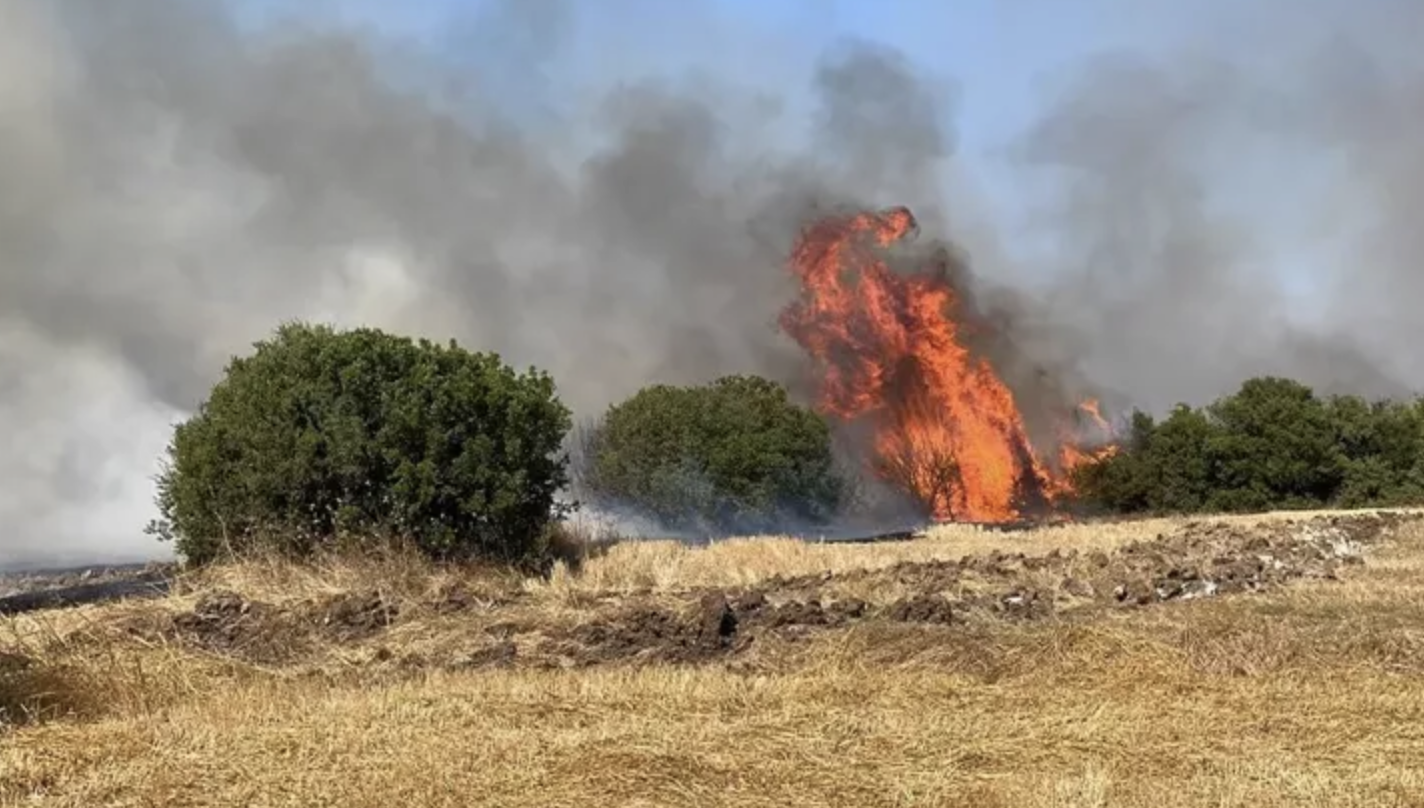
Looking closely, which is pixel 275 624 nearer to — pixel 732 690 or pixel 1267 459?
pixel 732 690

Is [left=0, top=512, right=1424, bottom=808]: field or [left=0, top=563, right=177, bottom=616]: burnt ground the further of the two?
[left=0, top=563, right=177, bottom=616]: burnt ground

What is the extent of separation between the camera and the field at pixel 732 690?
7.31m

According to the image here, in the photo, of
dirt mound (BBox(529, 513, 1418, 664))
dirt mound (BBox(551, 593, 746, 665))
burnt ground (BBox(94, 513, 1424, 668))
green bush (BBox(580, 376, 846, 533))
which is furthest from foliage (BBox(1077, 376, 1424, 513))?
dirt mound (BBox(551, 593, 746, 665))

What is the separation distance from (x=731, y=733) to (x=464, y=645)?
5.09m

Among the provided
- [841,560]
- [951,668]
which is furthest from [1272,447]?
[951,668]

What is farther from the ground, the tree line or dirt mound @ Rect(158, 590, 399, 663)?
the tree line

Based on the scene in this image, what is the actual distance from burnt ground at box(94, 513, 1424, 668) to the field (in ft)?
0.19

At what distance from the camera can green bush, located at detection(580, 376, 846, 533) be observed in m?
53.6

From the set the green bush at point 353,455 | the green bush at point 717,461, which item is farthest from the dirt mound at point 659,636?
the green bush at point 717,461

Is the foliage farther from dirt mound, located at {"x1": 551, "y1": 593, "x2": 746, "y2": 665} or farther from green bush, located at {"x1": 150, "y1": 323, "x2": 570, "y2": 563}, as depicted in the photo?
dirt mound, located at {"x1": 551, "y1": 593, "x2": 746, "y2": 665}

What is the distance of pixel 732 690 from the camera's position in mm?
10258

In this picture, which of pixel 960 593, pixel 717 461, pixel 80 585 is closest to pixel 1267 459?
pixel 717 461

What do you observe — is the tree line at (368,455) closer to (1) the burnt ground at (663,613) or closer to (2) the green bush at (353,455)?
(2) the green bush at (353,455)

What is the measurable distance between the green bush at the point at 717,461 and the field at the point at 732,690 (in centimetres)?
3529
